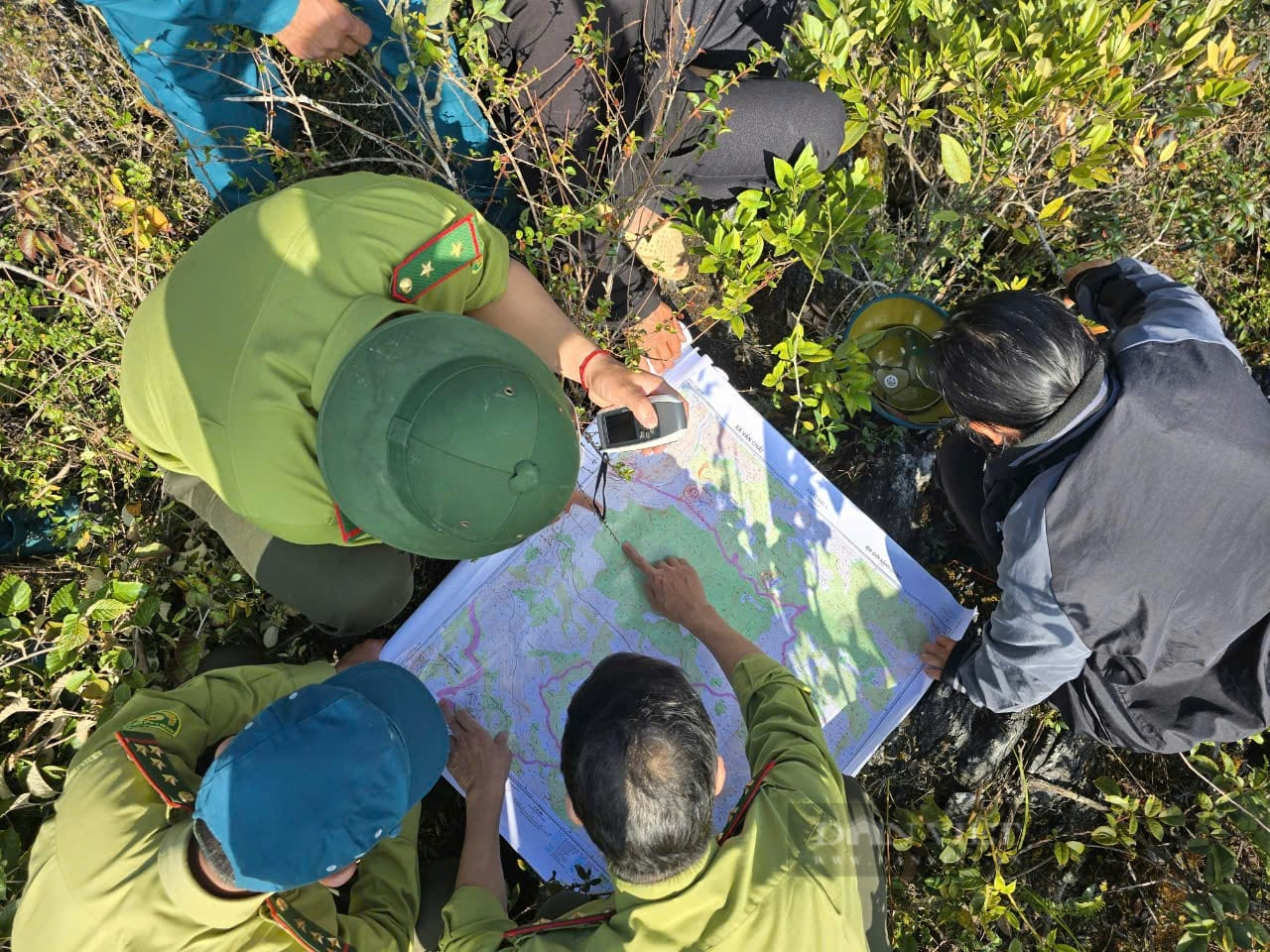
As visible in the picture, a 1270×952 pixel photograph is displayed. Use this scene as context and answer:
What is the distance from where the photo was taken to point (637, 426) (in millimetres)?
2033

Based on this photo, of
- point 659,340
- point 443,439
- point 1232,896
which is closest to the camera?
point 443,439

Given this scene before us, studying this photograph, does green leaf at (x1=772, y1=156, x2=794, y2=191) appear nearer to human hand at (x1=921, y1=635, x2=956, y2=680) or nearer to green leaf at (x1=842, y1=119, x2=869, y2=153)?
green leaf at (x1=842, y1=119, x2=869, y2=153)

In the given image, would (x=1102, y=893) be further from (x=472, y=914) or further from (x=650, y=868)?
(x=472, y=914)

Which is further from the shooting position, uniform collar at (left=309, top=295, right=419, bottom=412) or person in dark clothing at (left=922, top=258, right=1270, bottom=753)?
person in dark clothing at (left=922, top=258, right=1270, bottom=753)

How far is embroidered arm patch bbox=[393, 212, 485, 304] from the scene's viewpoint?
1482 mm

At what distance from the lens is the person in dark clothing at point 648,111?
7.33 ft

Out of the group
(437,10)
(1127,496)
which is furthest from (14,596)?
(1127,496)

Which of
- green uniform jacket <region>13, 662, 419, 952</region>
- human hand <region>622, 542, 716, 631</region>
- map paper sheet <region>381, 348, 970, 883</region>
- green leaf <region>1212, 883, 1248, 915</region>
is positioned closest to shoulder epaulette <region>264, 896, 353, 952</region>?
green uniform jacket <region>13, 662, 419, 952</region>

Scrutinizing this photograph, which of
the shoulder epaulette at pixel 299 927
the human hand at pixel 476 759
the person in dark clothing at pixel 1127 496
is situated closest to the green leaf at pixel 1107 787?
the person in dark clothing at pixel 1127 496

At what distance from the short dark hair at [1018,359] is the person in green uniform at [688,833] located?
913 mm

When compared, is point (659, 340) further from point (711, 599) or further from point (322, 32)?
point (322, 32)

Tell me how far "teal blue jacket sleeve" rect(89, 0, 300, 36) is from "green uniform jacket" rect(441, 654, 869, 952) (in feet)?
7.64

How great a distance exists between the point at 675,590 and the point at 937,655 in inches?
34.1

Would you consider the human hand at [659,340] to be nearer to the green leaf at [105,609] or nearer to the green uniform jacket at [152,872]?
the green uniform jacket at [152,872]
